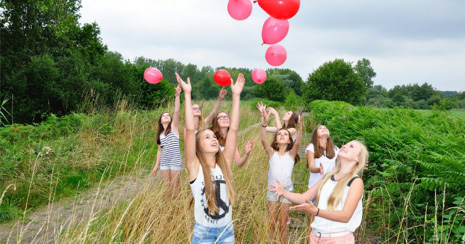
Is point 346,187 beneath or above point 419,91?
beneath

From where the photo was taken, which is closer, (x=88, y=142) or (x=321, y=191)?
(x=321, y=191)

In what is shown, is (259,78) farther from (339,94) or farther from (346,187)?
(339,94)

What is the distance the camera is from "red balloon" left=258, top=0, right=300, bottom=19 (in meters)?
3.29

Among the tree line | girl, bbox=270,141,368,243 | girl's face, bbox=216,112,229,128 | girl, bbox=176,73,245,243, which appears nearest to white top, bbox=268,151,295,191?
girl's face, bbox=216,112,229,128

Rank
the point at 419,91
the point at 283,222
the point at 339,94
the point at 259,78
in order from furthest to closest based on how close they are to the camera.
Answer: the point at 419,91 < the point at 339,94 < the point at 259,78 < the point at 283,222

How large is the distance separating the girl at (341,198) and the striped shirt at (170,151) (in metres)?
2.26

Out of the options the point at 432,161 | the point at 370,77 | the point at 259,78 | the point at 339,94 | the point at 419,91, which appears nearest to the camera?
the point at 432,161

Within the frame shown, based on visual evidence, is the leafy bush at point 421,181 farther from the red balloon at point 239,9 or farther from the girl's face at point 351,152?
the red balloon at point 239,9

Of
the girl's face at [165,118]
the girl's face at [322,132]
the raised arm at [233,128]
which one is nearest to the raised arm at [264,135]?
the girl's face at [322,132]

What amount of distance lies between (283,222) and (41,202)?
3903 mm

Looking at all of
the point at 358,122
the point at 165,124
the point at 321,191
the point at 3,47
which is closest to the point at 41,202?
the point at 165,124

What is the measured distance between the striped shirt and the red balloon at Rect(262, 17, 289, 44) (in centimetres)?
189

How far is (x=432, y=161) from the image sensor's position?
119 inches

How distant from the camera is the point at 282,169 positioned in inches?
137
